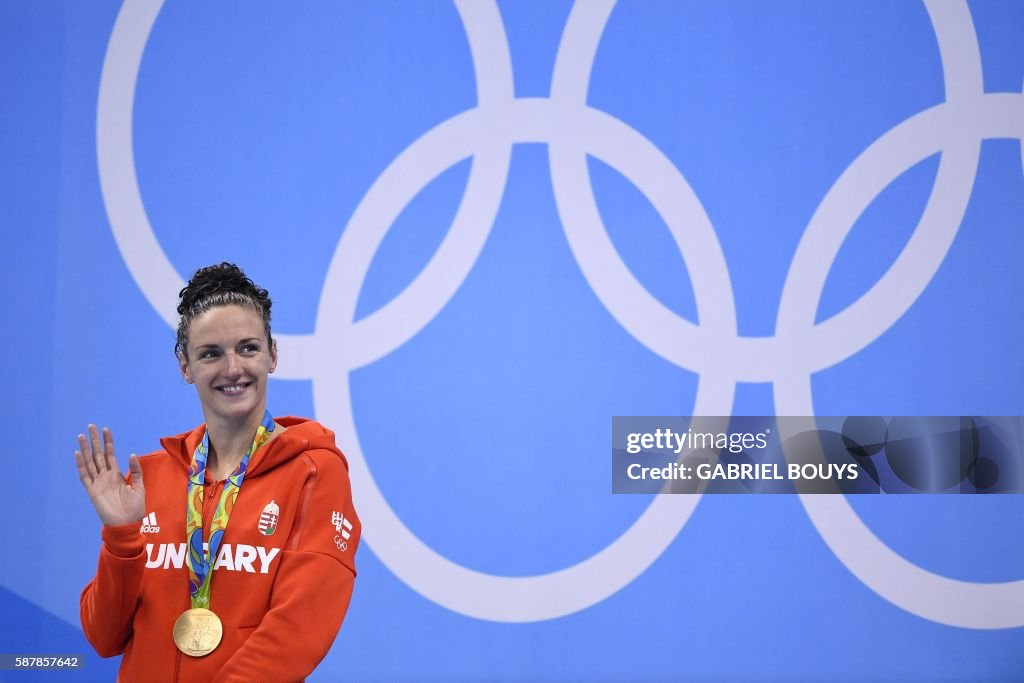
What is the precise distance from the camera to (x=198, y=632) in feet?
6.40

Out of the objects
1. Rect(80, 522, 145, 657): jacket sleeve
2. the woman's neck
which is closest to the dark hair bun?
the woman's neck

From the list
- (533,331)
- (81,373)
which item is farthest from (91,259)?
(533,331)

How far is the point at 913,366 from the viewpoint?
417 centimetres

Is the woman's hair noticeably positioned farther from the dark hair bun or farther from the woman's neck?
the woman's neck

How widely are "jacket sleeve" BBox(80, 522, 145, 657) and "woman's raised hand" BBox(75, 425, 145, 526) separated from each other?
0.04m

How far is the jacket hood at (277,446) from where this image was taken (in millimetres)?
2090

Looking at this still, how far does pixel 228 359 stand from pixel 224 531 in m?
0.36

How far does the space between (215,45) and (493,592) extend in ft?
8.81

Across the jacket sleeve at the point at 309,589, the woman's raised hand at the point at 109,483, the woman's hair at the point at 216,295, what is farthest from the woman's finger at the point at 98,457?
the jacket sleeve at the point at 309,589

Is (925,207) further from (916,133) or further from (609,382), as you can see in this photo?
(609,382)

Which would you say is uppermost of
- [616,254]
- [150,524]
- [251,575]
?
[616,254]

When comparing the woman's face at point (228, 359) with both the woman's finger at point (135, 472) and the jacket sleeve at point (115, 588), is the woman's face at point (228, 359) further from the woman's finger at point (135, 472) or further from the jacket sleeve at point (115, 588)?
the jacket sleeve at point (115, 588)

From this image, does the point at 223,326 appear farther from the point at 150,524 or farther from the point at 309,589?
the point at 309,589

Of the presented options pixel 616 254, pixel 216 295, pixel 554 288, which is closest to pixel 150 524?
pixel 216 295
